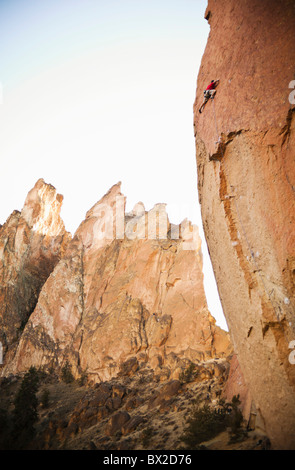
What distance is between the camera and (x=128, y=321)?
29.5 meters

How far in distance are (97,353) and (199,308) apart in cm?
1119

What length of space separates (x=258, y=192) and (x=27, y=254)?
149ft

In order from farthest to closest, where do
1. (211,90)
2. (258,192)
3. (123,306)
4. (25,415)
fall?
1. (123,306)
2. (25,415)
3. (211,90)
4. (258,192)

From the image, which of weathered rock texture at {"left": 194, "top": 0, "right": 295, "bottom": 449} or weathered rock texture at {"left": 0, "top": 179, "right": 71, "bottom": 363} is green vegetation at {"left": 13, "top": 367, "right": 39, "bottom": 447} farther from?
weathered rock texture at {"left": 0, "top": 179, "right": 71, "bottom": 363}

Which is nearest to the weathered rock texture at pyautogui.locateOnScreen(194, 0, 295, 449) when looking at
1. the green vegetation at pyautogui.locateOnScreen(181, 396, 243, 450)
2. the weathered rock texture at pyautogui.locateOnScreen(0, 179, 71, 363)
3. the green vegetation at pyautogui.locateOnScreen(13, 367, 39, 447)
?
the green vegetation at pyautogui.locateOnScreen(181, 396, 243, 450)

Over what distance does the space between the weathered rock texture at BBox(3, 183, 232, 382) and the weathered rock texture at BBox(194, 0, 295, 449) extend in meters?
16.1

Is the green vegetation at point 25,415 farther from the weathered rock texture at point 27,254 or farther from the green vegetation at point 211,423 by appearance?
the weathered rock texture at point 27,254

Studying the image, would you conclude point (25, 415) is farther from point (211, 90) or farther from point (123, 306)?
point (211, 90)

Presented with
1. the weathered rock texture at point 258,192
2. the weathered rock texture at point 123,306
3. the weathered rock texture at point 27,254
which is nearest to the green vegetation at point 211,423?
the weathered rock texture at point 258,192

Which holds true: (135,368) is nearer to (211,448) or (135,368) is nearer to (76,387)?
(76,387)

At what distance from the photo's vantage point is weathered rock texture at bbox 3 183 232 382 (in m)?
27.1

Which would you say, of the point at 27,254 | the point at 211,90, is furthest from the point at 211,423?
the point at 27,254

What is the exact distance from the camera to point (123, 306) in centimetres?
3127

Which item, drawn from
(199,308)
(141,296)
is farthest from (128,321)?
(199,308)
